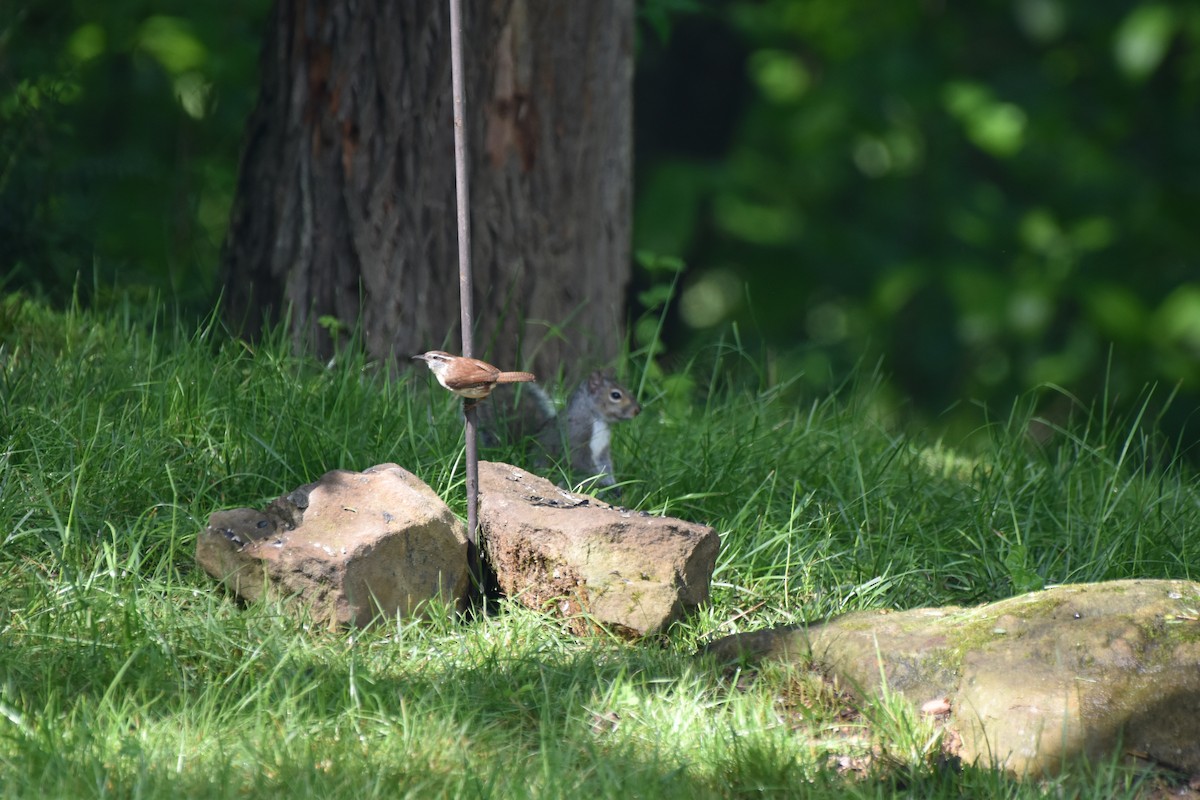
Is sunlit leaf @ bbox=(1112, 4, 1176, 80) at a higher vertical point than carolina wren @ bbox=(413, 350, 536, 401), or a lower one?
higher

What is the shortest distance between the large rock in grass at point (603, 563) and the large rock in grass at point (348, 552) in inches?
5.4

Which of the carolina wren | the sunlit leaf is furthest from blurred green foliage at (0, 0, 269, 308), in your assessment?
the sunlit leaf

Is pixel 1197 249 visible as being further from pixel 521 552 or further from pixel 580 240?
pixel 521 552

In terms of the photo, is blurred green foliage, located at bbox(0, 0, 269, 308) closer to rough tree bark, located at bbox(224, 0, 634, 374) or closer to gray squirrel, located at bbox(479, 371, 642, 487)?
rough tree bark, located at bbox(224, 0, 634, 374)

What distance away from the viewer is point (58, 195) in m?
5.52

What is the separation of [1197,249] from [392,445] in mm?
5503

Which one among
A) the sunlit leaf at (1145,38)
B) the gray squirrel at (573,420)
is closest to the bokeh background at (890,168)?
the sunlit leaf at (1145,38)

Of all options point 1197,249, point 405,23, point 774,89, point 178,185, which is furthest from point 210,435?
point 1197,249

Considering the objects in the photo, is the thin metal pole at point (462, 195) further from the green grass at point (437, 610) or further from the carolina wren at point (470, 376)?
the green grass at point (437, 610)

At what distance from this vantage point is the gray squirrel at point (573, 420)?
388cm

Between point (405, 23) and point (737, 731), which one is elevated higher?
point (405, 23)

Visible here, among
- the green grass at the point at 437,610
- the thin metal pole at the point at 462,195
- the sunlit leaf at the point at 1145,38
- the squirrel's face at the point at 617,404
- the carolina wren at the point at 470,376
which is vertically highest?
the sunlit leaf at the point at 1145,38

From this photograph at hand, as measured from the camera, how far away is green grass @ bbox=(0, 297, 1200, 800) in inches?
94.6

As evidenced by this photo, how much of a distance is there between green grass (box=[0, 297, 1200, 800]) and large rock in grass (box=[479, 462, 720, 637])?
0.06 metres
